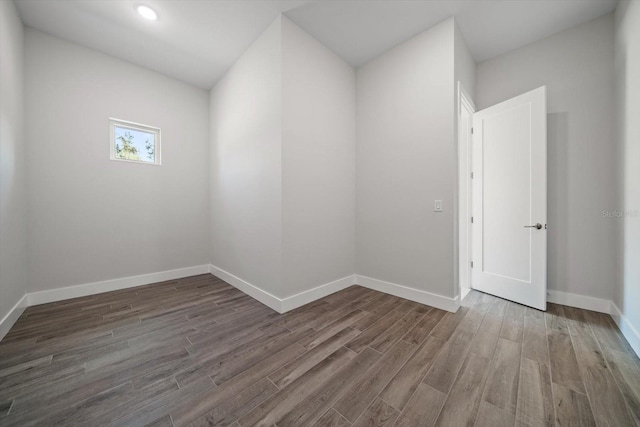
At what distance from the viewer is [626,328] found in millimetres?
1901

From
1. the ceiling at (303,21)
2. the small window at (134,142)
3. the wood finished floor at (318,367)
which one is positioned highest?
the ceiling at (303,21)

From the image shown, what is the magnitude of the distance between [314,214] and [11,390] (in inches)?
98.9

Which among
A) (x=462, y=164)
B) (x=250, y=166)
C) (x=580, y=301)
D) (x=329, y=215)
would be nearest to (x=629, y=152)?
(x=462, y=164)

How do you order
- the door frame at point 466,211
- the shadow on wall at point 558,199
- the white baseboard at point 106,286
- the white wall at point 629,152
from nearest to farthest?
1. the white wall at point 629,152
2. the shadow on wall at point 558,199
3. the white baseboard at point 106,286
4. the door frame at point 466,211

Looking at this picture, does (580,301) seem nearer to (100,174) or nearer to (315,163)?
(315,163)

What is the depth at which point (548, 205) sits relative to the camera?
8.75 feet

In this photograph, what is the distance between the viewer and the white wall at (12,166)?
2.04m

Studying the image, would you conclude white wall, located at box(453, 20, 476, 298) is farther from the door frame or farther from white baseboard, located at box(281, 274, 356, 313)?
white baseboard, located at box(281, 274, 356, 313)

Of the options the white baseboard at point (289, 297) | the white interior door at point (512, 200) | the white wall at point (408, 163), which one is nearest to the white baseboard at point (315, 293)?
the white baseboard at point (289, 297)

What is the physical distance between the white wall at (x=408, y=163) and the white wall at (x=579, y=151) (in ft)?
4.27

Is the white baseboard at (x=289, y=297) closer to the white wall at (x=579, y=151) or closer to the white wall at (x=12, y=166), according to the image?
the white wall at (x=12, y=166)

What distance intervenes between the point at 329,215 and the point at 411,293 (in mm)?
1356

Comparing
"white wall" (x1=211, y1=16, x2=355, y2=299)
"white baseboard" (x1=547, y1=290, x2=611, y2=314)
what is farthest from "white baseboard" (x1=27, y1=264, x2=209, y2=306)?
"white baseboard" (x1=547, y1=290, x2=611, y2=314)

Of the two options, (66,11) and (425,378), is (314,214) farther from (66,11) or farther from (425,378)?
(66,11)
